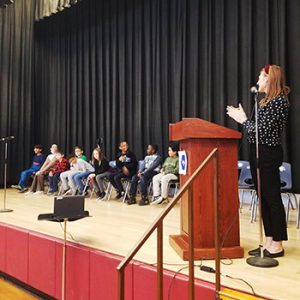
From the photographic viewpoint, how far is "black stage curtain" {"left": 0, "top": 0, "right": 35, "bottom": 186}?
8586 millimetres

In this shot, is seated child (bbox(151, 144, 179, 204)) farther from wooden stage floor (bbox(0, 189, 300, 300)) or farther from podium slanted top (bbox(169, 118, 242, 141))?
podium slanted top (bbox(169, 118, 242, 141))

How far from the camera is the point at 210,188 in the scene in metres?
2.68

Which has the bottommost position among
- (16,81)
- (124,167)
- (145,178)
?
(145,178)

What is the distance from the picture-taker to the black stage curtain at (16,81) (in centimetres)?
859

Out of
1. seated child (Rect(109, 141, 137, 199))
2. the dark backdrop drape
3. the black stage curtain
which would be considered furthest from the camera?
the black stage curtain

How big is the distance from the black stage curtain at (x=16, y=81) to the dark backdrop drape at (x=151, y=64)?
398 millimetres

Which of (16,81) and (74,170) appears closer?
(74,170)

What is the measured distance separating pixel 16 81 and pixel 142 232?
6416 millimetres

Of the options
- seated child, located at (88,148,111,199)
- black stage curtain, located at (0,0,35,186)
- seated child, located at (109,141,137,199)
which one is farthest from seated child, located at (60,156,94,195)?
black stage curtain, located at (0,0,35,186)

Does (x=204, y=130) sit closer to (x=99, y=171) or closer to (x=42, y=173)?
(x=99, y=171)

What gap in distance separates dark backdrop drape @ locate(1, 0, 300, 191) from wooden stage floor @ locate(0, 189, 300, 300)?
1812 mm

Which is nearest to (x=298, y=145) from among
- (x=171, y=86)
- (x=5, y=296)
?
(x=171, y=86)

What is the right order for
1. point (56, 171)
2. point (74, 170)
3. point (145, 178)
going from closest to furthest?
1. point (145, 178)
2. point (74, 170)
3. point (56, 171)

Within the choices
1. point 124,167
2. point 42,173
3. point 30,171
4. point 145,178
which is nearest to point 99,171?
point 124,167
